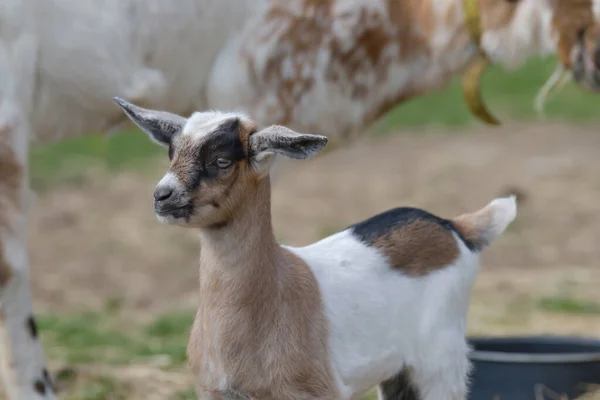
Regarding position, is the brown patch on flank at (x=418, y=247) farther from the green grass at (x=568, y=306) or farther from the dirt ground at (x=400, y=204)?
the green grass at (x=568, y=306)

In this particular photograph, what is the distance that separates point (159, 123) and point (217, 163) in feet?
0.76

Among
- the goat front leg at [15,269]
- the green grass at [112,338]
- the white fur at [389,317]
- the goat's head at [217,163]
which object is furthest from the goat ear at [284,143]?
the green grass at [112,338]

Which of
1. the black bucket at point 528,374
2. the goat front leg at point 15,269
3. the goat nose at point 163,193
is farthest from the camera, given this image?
the black bucket at point 528,374

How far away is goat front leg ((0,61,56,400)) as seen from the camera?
138 inches

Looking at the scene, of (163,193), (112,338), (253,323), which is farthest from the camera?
(112,338)

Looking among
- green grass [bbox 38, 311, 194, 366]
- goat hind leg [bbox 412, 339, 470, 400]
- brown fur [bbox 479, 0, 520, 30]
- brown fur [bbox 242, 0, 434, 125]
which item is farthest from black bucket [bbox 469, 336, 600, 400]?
green grass [bbox 38, 311, 194, 366]

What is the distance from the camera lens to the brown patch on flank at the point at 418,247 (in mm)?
3041

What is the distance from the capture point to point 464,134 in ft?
36.9

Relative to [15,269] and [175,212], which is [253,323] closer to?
[175,212]

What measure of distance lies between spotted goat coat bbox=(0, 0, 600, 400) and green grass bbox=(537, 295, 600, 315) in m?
1.86

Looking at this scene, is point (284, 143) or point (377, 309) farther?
point (377, 309)

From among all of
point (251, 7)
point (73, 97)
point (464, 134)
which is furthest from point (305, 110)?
point (464, 134)

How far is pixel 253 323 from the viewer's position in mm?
2689

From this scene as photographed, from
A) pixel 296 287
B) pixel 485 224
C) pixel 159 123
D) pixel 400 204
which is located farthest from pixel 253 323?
pixel 400 204
